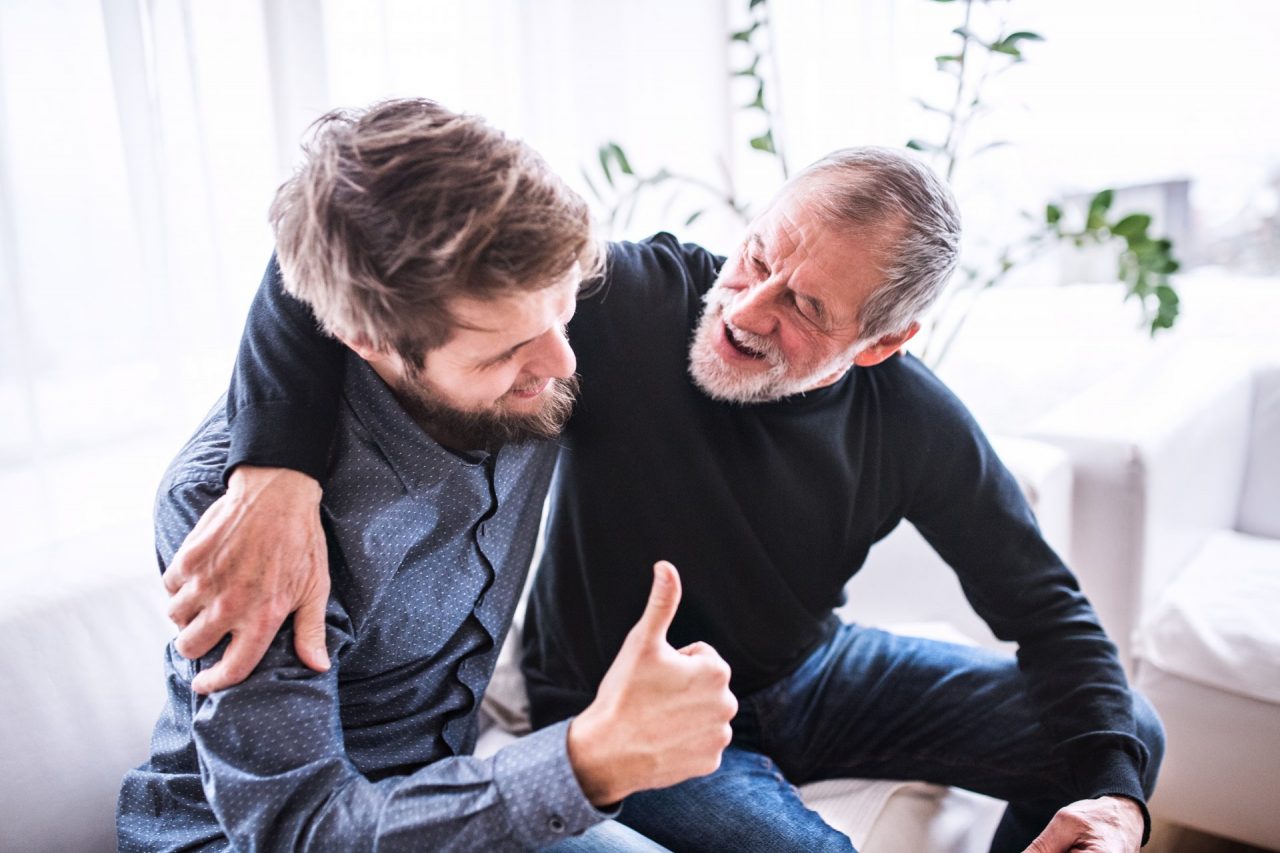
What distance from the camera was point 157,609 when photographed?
1.10 meters

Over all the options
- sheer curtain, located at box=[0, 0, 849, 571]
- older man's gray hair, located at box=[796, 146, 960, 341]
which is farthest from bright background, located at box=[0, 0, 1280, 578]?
older man's gray hair, located at box=[796, 146, 960, 341]

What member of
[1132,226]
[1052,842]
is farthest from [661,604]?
[1132,226]

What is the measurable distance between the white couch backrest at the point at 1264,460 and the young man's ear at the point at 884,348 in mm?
1277

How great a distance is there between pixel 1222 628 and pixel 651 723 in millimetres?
1252

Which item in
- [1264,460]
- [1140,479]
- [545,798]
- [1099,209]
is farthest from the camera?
[1264,460]

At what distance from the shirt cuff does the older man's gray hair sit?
690 mm

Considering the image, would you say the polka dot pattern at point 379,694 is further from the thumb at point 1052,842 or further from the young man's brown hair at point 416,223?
the thumb at point 1052,842

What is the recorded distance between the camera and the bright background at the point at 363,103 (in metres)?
1.22

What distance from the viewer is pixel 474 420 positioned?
95cm

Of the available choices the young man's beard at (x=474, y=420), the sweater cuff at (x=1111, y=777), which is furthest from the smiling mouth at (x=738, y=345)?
the sweater cuff at (x=1111, y=777)

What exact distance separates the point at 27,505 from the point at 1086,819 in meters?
1.42

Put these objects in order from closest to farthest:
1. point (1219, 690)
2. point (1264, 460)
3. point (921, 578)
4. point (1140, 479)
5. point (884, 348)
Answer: point (884, 348) → point (1219, 690) → point (1140, 479) → point (921, 578) → point (1264, 460)

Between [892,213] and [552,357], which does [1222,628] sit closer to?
[892,213]

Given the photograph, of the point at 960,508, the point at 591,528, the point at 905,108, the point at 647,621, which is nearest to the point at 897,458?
the point at 960,508
